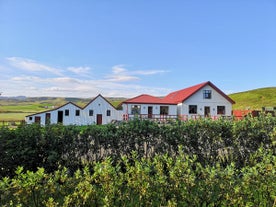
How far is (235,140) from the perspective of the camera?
15.9 ft

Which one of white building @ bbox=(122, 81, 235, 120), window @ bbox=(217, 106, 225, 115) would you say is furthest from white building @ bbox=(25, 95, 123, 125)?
window @ bbox=(217, 106, 225, 115)

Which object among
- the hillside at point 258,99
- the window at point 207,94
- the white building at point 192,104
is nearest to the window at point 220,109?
the white building at point 192,104

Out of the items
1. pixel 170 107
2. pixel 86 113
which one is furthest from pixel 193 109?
pixel 86 113

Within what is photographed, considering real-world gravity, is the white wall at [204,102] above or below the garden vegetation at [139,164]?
above

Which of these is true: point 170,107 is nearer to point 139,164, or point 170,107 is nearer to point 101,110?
point 101,110

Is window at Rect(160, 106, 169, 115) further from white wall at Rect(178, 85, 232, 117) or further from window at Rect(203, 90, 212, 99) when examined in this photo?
window at Rect(203, 90, 212, 99)

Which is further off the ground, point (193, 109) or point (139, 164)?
point (193, 109)

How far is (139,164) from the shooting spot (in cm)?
251

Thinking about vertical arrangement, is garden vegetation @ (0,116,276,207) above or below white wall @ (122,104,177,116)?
below

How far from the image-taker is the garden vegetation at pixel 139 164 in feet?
7.06

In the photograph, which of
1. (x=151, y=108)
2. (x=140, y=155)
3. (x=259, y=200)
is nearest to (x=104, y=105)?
(x=151, y=108)

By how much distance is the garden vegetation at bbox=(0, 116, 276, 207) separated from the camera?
215 cm

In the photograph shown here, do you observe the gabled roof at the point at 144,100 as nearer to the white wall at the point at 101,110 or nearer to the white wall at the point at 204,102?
the white wall at the point at 204,102

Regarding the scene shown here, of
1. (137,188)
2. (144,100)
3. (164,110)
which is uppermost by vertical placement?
(144,100)
